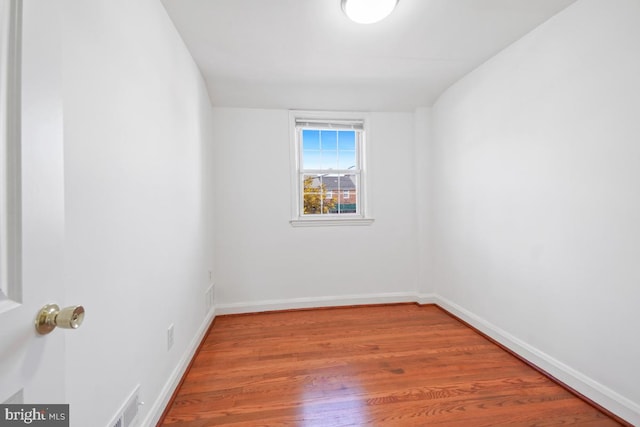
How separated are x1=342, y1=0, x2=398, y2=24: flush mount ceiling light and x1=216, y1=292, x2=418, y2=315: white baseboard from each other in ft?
8.53

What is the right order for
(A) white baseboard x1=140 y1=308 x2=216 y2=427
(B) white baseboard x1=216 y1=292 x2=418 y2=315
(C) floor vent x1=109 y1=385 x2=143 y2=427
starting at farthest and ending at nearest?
(B) white baseboard x1=216 y1=292 x2=418 y2=315 < (A) white baseboard x1=140 y1=308 x2=216 y2=427 < (C) floor vent x1=109 y1=385 x2=143 y2=427

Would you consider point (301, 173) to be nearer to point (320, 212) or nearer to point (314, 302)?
point (320, 212)

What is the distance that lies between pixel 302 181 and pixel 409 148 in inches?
52.6

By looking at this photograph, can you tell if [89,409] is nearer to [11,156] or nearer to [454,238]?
[11,156]

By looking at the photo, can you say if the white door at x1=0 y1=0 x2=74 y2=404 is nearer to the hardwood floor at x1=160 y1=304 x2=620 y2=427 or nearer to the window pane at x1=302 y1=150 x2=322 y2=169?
the hardwood floor at x1=160 y1=304 x2=620 y2=427

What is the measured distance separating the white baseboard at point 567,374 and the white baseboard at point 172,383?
2416 mm

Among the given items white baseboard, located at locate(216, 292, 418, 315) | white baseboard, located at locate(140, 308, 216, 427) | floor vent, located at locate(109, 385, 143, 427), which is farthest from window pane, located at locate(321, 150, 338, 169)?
floor vent, located at locate(109, 385, 143, 427)

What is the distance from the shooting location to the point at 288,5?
165 centimetres

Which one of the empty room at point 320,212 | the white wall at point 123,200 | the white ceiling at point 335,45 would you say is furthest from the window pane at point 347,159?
the white wall at point 123,200

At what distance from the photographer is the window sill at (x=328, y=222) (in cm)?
300

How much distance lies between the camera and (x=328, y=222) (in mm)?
3055

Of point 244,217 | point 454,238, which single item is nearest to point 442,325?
point 454,238

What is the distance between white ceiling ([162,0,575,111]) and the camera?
5.55 feet

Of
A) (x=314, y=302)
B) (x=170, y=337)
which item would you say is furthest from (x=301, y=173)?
(x=170, y=337)
